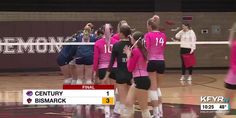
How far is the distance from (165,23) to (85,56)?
393 inches

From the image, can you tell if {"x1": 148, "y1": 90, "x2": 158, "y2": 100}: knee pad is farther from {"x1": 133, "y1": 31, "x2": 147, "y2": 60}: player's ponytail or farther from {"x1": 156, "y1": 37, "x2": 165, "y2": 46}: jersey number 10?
{"x1": 133, "y1": 31, "x2": 147, "y2": 60}: player's ponytail

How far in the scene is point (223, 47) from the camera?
23.2 m

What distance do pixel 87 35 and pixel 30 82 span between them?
5.62m

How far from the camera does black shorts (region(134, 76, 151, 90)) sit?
8945 mm

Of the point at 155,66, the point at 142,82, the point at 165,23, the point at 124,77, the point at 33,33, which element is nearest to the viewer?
the point at 142,82

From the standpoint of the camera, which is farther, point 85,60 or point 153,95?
point 85,60

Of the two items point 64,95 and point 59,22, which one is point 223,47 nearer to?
point 59,22

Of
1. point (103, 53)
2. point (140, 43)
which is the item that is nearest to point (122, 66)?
point (140, 43)

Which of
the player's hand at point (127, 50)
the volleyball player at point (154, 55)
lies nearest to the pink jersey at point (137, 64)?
the player's hand at point (127, 50)

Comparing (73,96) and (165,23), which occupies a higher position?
(165,23)

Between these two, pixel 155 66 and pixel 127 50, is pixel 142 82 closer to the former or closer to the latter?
pixel 127 50

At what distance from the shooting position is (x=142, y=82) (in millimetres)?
8977

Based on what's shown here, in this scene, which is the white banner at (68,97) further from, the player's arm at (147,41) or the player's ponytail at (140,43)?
the player's ponytail at (140,43)

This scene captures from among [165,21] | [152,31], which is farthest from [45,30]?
[152,31]
